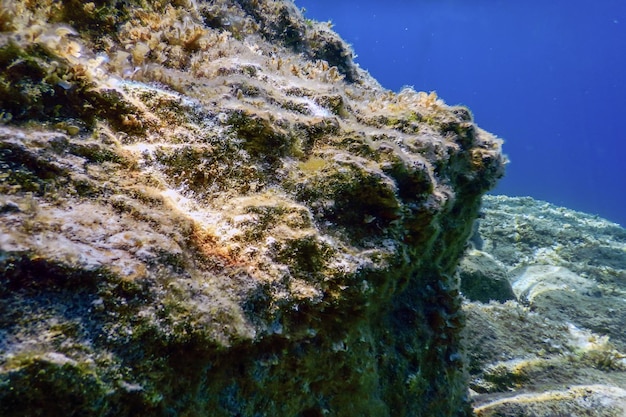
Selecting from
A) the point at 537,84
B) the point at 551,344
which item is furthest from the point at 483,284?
the point at 537,84

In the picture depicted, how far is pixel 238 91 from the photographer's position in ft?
7.87

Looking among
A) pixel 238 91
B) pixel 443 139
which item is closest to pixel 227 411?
pixel 238 91

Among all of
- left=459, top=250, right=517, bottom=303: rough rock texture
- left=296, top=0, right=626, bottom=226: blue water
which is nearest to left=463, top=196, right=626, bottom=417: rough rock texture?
left=459, top=250, right=517, bottom=303: rough rock texture

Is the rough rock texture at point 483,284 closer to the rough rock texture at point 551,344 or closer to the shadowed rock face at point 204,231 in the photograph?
the rough rock texture at point 551,344

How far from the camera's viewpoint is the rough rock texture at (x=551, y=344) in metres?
3.18

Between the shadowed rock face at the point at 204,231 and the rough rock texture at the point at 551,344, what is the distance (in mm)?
980

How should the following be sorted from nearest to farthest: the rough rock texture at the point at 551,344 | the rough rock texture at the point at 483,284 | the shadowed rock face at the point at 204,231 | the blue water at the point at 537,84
A: the shadowed rock face at the point at 204,231, the rough rock texture at the point at 551,344, the rough rock texture at the point at 483,284, the blue water at the point at 537,84

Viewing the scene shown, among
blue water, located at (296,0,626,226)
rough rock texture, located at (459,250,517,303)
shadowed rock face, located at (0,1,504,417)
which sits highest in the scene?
blue water, located at (296,0,626,226)

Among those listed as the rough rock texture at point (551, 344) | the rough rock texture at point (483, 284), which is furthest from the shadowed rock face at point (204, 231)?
the rough rock texture at point (483, 284)

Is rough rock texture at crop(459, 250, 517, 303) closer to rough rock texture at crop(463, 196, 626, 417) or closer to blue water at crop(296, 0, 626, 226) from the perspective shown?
rough rock texture at crop(463, 196, 626, 417)

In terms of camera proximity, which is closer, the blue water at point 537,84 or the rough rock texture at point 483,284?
the rough rock texture at point 483,284

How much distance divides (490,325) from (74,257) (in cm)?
483

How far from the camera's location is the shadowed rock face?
3.89 feet

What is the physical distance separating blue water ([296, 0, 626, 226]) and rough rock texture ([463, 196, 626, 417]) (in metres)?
101
